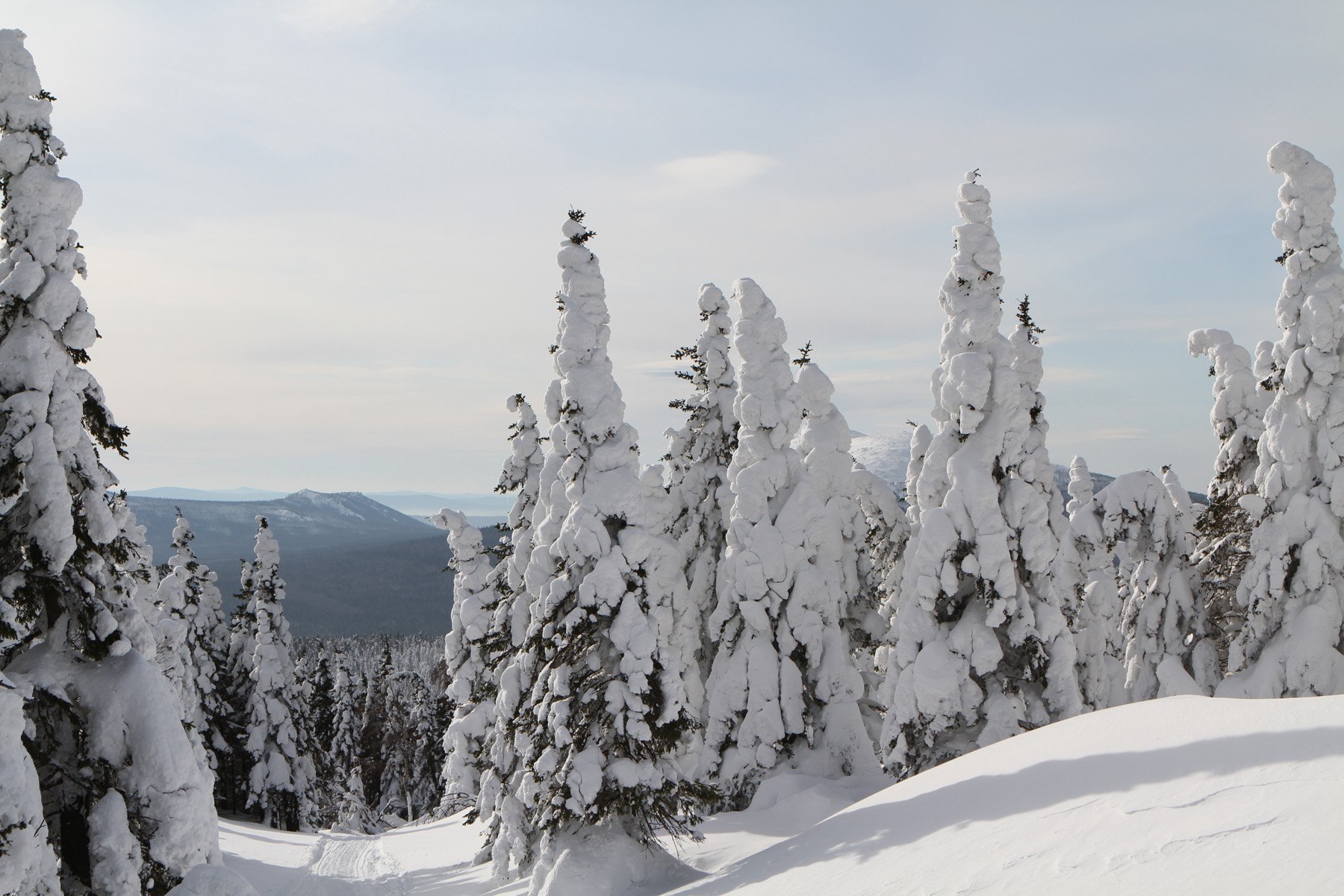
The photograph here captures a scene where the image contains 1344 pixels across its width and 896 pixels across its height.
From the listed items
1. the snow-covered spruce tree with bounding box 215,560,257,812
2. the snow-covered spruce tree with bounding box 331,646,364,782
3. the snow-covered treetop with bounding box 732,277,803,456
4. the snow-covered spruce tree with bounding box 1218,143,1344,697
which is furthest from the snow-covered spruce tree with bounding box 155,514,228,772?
the snow-covered spruce tree with bounding box 1218,143,1344,697

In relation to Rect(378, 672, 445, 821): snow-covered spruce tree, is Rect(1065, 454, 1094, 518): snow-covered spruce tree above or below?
above

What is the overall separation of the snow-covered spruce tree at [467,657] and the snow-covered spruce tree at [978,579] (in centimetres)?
1439

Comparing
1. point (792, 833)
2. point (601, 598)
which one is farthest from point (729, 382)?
point (792, 833)

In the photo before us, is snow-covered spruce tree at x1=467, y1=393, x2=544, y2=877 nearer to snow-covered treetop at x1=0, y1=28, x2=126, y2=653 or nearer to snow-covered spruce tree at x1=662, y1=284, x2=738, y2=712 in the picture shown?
snow-covered spruce tree at x1=662, y1=284, x2=738, y2=712

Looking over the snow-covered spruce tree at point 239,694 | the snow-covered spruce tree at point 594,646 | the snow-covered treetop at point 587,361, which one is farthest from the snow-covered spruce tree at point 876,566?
the snow-covered spruce tree at point 239,694

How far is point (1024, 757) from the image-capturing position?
35.7 feet

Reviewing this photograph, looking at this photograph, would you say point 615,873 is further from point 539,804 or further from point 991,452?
point 991,452

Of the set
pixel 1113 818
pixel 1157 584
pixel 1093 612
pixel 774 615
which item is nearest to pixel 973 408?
pixel 774 615

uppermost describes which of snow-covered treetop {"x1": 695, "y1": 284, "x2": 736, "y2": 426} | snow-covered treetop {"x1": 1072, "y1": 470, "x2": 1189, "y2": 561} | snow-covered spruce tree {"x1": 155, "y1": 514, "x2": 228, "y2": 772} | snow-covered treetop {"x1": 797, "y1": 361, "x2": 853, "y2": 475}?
snow-covered treetop {"x1": 695, "y1": 284, "x2": 736, "y2": 426}

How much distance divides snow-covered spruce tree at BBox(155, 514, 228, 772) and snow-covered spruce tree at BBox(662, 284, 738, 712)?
17414mm

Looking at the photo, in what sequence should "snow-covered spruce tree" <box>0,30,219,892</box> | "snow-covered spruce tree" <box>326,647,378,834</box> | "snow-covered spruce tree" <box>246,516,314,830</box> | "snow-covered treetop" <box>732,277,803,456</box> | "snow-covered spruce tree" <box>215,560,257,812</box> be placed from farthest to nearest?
1. "snow-covered spruce tree" <box>326,647,378,834</box>
2. "snow-covered spruce tree" <box>215,560,257,812</box>
3. "snow-covered spruce tree" <box>246,516,314,830</box>
4. "snow-covered treetop" <box>732,277,803,456</box>
5. "snow-covered spruce tree" <box>0,30,219,892</box>

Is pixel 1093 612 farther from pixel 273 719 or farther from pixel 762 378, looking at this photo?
pixel 273 719

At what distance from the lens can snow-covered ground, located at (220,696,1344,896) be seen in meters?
6.75

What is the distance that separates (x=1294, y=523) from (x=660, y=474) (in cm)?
1512
